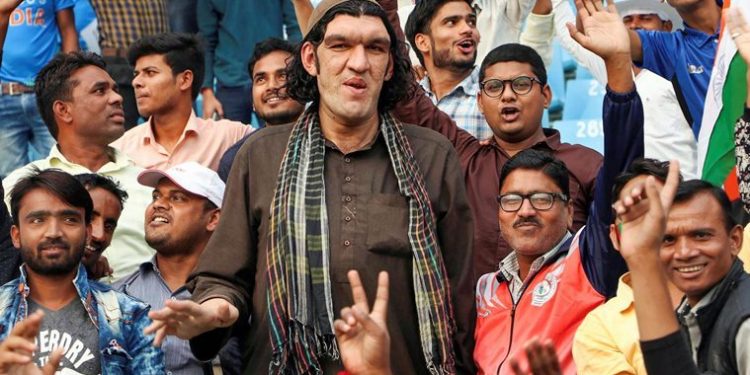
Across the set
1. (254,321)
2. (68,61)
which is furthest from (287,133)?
(68,61)

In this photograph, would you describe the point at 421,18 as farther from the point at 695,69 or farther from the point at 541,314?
the point at 541,314

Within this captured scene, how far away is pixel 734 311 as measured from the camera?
16.7 ft

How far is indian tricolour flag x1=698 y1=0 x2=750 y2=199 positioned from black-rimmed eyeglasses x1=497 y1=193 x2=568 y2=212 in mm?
652

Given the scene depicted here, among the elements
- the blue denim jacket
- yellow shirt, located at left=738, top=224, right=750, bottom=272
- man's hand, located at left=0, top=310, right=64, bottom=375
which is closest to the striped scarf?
the blue denim jacket

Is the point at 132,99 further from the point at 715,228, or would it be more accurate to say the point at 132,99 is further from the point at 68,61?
the point at 715,228

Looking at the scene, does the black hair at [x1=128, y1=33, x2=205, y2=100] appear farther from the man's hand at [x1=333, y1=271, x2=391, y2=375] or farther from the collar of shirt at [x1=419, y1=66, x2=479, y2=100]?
the man's hand at [x1=333, y1=271, x2=391, y2=375]

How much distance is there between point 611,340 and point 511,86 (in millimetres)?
1911

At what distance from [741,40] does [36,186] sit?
2.91m

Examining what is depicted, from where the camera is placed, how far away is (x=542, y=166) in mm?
6395

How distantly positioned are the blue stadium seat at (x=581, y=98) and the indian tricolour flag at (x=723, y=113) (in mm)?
3961

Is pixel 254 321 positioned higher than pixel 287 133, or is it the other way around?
pixel 287 133

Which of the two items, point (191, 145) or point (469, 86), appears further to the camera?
point (191, 145)

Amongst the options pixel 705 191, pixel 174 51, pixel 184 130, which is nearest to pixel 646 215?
pixel 705 191

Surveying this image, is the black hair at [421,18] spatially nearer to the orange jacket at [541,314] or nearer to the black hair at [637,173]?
the orange jacket at [541,314]
